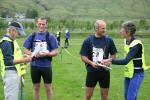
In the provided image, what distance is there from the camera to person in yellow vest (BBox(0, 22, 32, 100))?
27.8ft

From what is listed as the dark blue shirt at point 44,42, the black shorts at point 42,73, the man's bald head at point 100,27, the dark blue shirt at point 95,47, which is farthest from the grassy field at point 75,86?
the man's bald head at point 100,27

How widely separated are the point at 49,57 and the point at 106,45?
161 centimetres

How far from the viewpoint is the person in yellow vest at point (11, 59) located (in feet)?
27.8

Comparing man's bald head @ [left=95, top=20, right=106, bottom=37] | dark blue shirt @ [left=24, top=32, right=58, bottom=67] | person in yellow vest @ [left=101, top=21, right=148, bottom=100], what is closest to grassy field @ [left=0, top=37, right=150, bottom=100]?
dark blue shirt @ [left=24, top=32, right=58, bottom=67]

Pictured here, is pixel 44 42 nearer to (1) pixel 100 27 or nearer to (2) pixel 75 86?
(1) pixel 100 27

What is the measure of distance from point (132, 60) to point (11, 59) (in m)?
2.76

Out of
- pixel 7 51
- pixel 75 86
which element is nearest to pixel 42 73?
pixel 7 51

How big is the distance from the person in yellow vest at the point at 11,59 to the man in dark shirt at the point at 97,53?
5.25ft

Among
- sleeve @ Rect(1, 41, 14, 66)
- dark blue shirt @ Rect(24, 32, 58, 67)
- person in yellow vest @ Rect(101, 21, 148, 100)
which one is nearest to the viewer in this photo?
sleeve @ Rect(1, 41, 14, 66)

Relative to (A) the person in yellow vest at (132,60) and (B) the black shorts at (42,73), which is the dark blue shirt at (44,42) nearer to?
(B) the black shorts at (42,73)

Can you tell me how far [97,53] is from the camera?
31.3ft

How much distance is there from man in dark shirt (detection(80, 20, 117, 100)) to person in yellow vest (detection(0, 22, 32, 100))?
160cm

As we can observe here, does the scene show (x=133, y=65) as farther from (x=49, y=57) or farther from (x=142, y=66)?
(x=49, y=57)

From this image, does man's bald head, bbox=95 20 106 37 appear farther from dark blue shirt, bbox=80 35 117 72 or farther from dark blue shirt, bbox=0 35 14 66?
dark blue shirt, bbox=0 35 14 66
